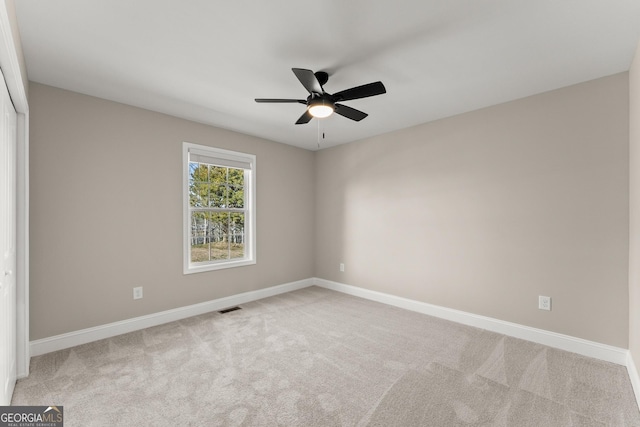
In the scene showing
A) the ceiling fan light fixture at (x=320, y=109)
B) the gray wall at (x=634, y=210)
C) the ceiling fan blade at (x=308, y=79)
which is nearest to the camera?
the ceiling fan blade at (x=308, y=79)

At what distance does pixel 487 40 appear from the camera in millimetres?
2057

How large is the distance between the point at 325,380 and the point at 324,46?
2.55m

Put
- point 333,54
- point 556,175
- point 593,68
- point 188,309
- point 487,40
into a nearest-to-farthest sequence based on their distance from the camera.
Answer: point 487,40 → point 333,54 → point 593,68 → point 556,175 → point 188,309

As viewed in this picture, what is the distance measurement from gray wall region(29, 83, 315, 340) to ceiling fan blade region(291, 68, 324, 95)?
2137mm

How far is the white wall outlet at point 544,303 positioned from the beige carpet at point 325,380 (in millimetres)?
384

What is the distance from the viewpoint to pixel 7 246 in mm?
1922

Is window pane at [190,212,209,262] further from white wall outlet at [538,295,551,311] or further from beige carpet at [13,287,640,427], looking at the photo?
white wall outlet at [538,295,551,311]

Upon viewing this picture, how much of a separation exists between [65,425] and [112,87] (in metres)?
2.74

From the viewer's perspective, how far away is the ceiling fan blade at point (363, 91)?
2164 mm

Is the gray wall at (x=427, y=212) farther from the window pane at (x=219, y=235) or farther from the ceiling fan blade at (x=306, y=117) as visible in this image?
the ceiling fan blade at (x=306, y=117)

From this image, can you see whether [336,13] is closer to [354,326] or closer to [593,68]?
[593,68]

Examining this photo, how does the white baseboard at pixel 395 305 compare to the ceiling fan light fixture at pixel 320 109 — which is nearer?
the ceiling fan light fixture at pixel 320 109

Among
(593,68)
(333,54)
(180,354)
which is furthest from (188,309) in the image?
(593,68)

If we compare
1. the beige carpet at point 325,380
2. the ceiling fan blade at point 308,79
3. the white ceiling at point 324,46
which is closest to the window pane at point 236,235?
the beige carpet at point 325,380
